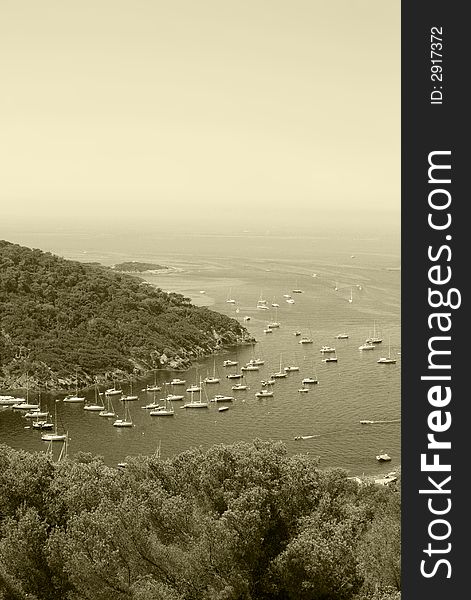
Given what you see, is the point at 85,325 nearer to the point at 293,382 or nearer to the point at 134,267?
the point at 293,382

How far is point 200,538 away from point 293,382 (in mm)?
36493

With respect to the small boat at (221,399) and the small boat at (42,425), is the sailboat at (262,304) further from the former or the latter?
the small boat at (42,425)

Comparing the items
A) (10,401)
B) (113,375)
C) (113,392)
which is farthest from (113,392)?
(10,401)

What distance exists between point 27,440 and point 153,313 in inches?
1022

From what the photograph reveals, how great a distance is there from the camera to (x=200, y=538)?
33.4 ft

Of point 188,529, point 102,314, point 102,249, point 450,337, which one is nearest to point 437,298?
point 450,337

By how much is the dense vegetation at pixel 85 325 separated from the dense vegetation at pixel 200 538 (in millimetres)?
34544

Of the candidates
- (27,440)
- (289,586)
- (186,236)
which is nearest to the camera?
(289,586)

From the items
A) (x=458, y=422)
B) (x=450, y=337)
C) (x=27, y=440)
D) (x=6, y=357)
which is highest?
(x=450, y=337)

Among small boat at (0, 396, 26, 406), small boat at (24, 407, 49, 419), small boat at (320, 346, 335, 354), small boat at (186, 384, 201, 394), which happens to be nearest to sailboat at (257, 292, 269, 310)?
small boat at (320, 346, 335, 354)

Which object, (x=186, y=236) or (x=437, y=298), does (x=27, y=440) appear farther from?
(x=186, y=236)

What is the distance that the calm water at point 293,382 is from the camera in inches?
1391

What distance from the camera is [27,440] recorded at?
3594cm

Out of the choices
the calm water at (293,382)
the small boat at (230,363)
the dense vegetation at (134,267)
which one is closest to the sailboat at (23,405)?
the calm water at (293,382)
